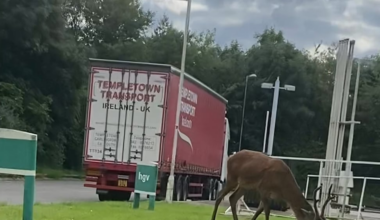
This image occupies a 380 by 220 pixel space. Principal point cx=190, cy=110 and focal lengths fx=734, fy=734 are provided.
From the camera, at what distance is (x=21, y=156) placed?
255 inches

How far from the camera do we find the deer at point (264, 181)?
12.2 metres

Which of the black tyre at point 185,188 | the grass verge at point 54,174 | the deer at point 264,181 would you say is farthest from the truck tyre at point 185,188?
the grass verge at point 54,174

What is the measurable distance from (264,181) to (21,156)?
6646 mm

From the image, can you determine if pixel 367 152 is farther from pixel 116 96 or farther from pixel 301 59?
pixel 116 96

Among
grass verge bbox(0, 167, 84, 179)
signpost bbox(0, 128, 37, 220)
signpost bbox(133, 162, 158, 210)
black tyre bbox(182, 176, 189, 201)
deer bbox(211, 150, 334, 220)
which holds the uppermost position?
signpost bbox(0, 128, 37, 220)

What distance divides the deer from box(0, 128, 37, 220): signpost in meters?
6.15

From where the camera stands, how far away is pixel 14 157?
21.3 feet

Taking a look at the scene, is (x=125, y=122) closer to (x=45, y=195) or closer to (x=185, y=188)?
(x=45, y=195)

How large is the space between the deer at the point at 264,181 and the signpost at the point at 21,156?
6146 mm

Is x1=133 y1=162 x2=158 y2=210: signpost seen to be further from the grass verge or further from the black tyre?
the grass verge

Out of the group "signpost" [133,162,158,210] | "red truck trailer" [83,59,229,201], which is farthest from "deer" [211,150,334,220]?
"red truck trailer" [83,59,229,201]

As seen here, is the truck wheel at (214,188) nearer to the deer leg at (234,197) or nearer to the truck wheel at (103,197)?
the truck wheel at (103,197)

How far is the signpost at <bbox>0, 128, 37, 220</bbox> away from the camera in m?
6.39

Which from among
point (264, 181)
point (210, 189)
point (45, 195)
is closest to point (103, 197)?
point (45, 195)
